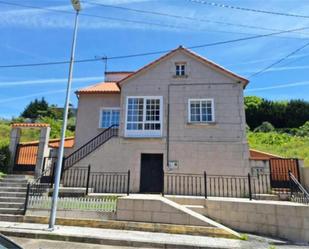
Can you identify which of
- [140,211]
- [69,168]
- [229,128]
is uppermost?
[229,128]

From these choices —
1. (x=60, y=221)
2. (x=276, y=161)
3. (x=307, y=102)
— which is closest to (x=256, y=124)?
(x=307, y=102)

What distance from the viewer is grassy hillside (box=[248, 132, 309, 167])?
21078 millimetres

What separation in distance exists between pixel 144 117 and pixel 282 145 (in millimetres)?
17141

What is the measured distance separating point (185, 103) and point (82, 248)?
398 inches

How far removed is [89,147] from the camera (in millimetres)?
15938

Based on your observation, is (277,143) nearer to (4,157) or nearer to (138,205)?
(138,205)

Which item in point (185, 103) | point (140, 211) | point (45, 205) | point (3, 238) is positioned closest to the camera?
point (3, 238)

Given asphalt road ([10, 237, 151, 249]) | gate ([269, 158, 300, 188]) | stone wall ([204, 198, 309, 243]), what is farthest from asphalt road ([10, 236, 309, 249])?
gate ([269, 158, 300, 188])

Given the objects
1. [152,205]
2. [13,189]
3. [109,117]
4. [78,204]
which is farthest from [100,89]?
[152,205]

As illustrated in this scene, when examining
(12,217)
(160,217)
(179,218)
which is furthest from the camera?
(12,217)

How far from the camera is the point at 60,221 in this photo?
31.0 ft

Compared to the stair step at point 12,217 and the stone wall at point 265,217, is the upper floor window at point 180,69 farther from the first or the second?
the stair step at point 12,217

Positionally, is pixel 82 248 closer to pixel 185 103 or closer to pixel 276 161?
pixel 185 103

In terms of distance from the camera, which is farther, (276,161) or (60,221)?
(276,161)
